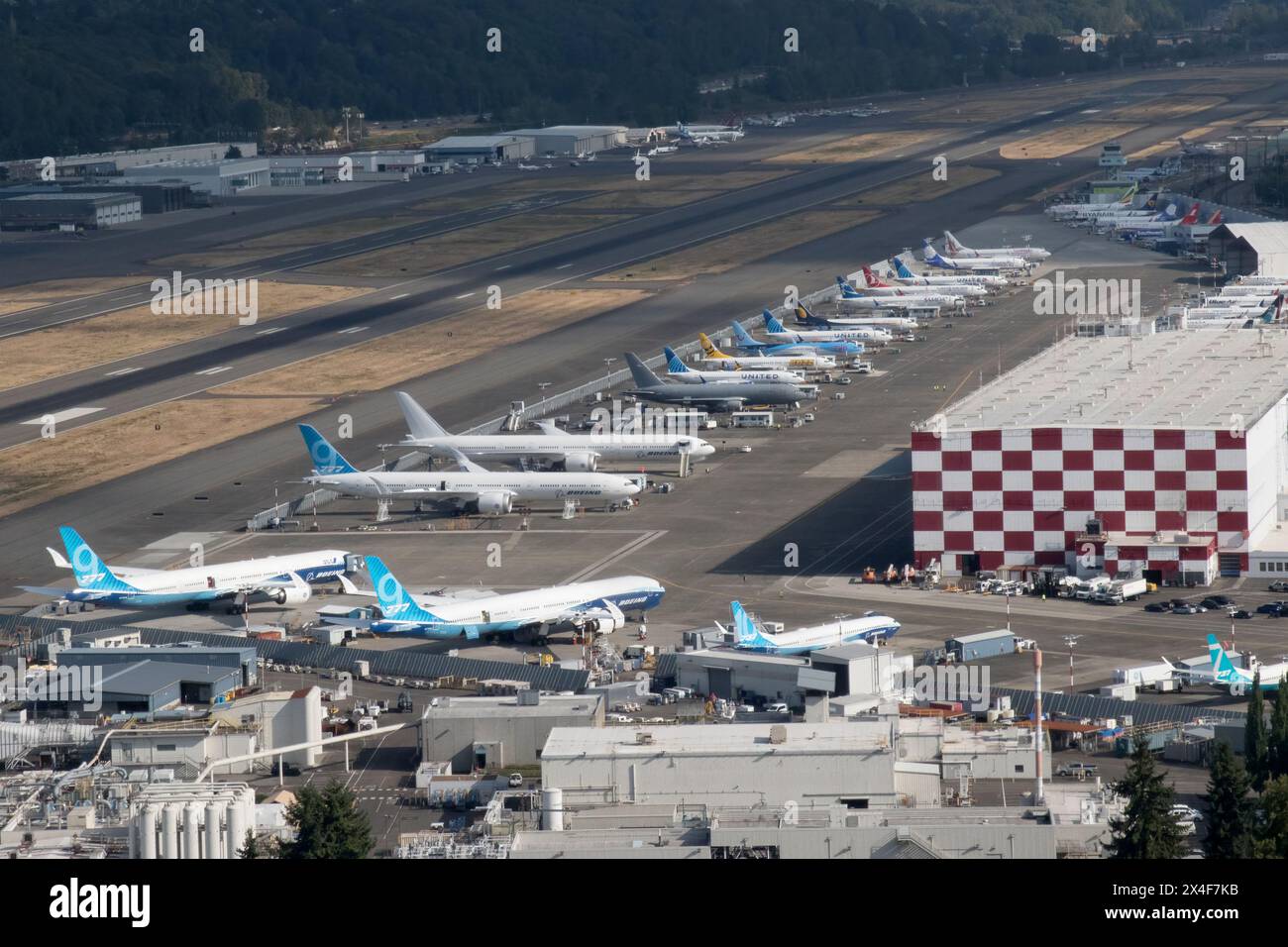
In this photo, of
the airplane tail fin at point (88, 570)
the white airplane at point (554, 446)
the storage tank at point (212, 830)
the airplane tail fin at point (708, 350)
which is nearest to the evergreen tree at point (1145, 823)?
the storage tank at point (212, 830)

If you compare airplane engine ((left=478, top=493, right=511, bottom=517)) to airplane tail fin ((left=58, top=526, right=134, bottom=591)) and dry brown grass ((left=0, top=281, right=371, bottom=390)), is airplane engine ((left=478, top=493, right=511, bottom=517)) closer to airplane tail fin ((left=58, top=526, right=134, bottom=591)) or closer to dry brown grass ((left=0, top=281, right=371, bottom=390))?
airplane tail fin ((left=58, top=526, right=134, bottom=591))

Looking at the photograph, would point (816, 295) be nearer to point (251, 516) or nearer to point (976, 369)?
point (976, 369)

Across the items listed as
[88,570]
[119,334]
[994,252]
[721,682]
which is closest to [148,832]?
[721,682]

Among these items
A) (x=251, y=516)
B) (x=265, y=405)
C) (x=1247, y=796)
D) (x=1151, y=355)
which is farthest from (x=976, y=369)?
(x=1247, y=796)

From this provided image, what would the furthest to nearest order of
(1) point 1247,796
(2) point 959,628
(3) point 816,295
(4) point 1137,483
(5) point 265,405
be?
(3) point 816,295 → (5) point 265,405 → (4) point 1137,483 → (2) point 959,628 → (1) point 1247,796

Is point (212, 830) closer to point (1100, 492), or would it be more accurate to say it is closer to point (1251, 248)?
point (1100, 492)

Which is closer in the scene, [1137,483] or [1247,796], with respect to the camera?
[1247,796]
